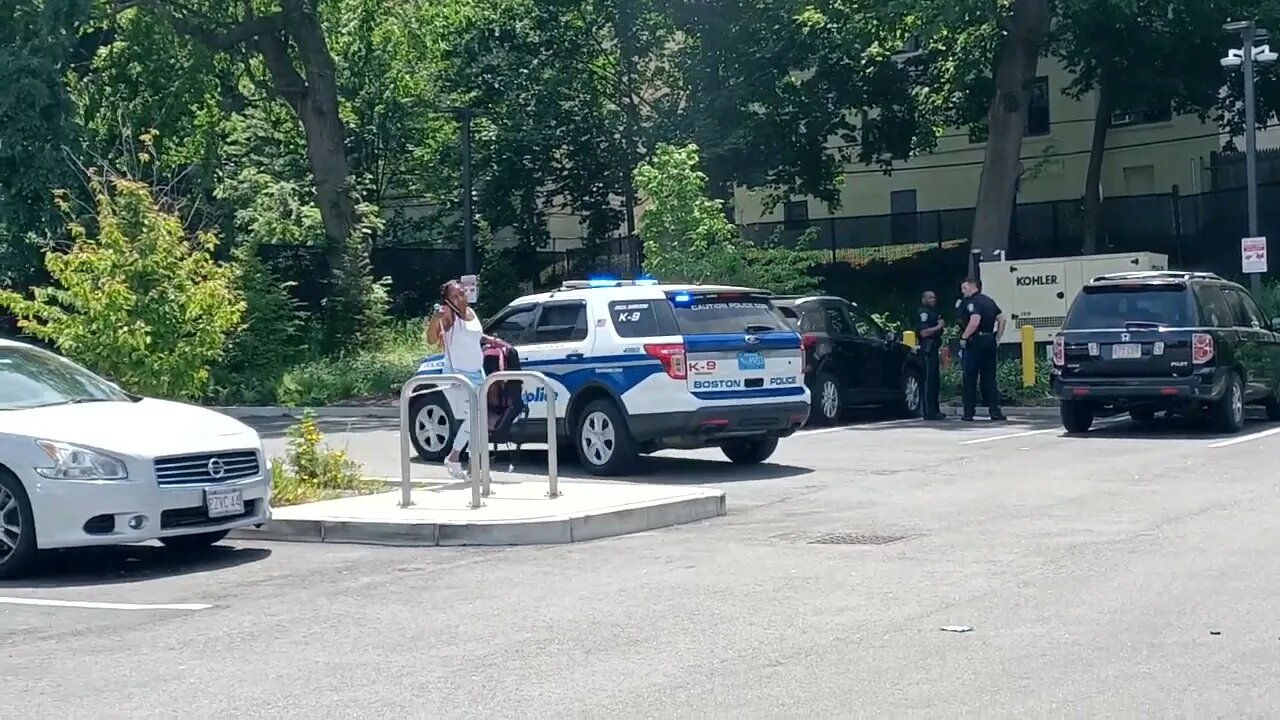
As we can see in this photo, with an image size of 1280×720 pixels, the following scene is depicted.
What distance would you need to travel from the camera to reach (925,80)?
145 feet

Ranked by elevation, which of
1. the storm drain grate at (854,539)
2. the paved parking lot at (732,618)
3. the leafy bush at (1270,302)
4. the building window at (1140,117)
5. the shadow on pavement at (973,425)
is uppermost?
the building window at (1140,117)

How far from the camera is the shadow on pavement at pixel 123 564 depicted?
34.7ft

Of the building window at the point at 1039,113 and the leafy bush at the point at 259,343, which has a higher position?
the building window at the point at 1039,113

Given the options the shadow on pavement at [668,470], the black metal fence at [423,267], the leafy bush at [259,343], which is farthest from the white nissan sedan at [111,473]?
the black metal fence at [423,267]

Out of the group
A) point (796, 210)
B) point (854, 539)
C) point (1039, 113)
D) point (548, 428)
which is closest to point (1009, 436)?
point (548, 428)

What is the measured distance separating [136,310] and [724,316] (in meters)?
5.45

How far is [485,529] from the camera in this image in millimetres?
11453

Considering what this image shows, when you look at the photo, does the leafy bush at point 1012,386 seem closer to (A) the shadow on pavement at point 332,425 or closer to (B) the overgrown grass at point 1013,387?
(B) the overgrown grass at point 1013,387

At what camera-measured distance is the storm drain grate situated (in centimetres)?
1118

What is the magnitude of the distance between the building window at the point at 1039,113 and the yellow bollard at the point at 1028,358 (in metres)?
26.2

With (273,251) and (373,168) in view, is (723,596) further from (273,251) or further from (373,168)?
(373,168)

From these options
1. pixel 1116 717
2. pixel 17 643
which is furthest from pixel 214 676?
pixel 1116 717

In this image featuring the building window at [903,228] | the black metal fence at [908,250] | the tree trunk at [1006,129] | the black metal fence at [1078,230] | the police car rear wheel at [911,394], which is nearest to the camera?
the police car rear wheel at [911,394]

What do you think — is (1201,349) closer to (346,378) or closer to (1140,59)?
(346,378)
